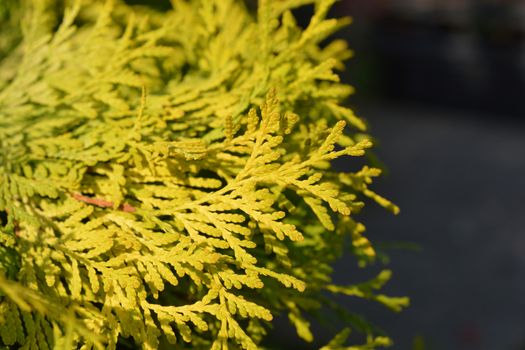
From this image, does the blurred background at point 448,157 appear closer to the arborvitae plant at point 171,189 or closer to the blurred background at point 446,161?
the blurred background at point 446,161

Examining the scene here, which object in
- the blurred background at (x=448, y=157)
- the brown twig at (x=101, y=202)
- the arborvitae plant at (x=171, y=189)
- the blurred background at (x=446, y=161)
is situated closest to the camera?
the arborvitae plant at (x=171, y=189)

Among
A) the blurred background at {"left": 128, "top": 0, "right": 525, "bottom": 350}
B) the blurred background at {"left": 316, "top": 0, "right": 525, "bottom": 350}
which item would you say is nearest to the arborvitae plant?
the blurred background at {"left": 128, "top": 0, "right": 525, "bottom": 350}

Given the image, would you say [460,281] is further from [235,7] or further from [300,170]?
[300,170]

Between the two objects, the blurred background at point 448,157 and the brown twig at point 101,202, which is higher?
the brown twig at point 101,202

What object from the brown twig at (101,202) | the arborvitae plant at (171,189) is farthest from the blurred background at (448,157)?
the brown twig at (101,202)

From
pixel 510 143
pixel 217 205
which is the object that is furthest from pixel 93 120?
pixel 510 143

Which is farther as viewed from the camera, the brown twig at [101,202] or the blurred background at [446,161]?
the blurred background at [446,161]
